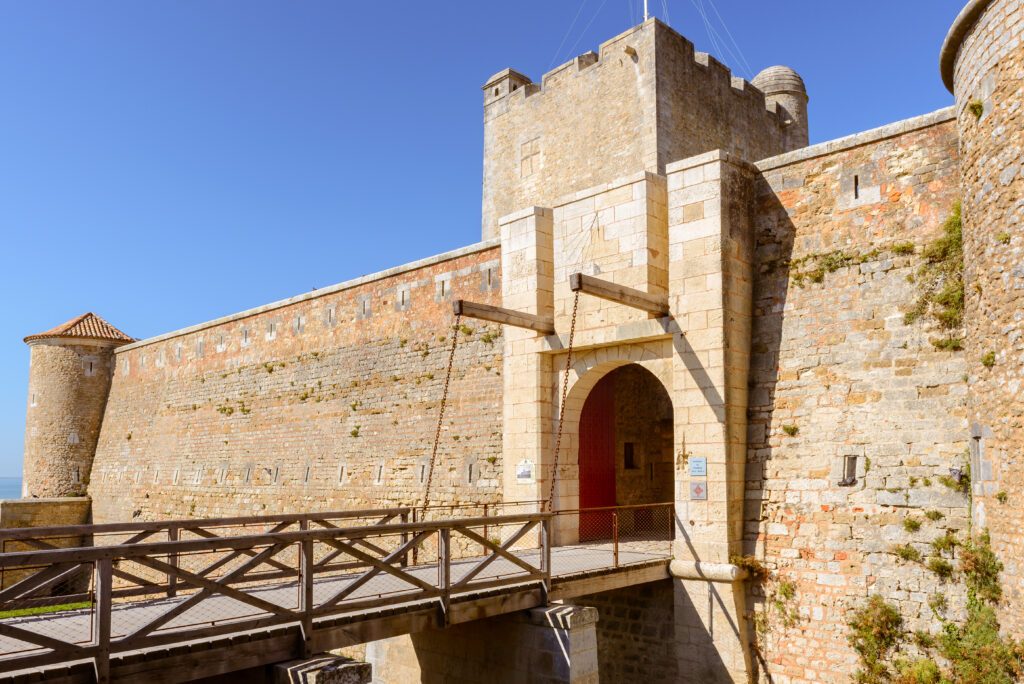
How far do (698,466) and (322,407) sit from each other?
9132 millimetres

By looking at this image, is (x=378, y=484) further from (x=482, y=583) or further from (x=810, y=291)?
(x=810, y=291)

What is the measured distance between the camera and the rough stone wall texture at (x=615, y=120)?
15523mm

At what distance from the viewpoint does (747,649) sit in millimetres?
9188

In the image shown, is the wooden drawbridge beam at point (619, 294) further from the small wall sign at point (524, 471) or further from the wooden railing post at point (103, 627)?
the wooden railing post at point (103, 627)

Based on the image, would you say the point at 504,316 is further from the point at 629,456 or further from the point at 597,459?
the point at 629,456

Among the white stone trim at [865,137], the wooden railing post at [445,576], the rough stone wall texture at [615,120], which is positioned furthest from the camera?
the rough stone wall texture at [615,120]

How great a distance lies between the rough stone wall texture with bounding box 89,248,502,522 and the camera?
13.2 meters

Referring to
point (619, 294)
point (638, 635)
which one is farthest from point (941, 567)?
point (619, 294)

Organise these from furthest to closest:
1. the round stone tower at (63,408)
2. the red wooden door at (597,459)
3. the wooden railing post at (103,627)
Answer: the round stone tower at (63,408)
the red wooden door at (597,459)
the wooden railing post at (103,627)

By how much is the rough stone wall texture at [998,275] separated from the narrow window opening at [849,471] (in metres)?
1.24

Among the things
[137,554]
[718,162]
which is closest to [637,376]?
[718,162]

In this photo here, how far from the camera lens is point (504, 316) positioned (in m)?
10.4

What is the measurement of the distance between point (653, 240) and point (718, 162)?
4.00 feet

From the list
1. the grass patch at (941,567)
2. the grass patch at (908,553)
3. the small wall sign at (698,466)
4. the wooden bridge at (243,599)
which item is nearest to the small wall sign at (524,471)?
the wooden bridge at (243,599)
